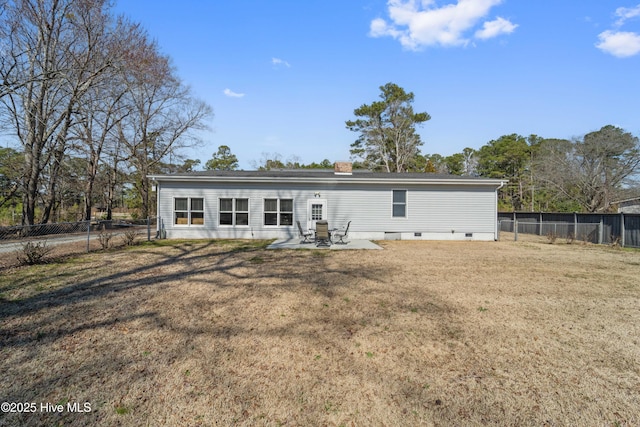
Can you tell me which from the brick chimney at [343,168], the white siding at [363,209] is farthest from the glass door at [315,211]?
the brick chimney at [343,168]

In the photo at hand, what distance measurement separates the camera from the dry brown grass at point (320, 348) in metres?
2.52

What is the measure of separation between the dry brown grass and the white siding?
23.5 feet

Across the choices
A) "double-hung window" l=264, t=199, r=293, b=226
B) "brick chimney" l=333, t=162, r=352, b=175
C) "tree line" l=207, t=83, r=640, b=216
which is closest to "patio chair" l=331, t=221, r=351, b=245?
"double-hung window" l=264, t=199, r=293, b=226

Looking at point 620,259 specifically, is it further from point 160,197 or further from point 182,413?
point 160,197

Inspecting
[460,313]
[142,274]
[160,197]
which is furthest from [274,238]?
[460,313]

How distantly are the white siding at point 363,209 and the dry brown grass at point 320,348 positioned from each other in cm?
715

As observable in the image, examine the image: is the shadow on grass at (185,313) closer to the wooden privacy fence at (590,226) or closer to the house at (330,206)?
the house at (330,206)

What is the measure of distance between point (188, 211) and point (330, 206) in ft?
21.7

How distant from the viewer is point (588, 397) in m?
2.68

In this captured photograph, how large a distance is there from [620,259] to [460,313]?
9.23m

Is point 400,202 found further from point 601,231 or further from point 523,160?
point 523,160

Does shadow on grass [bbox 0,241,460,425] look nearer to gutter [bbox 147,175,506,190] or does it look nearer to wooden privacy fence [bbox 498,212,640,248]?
gutter [bbox 147,175,506,190]

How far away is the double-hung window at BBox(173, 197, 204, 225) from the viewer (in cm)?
1400

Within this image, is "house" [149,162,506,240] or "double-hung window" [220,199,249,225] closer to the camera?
"house" [149,162,506,240]
